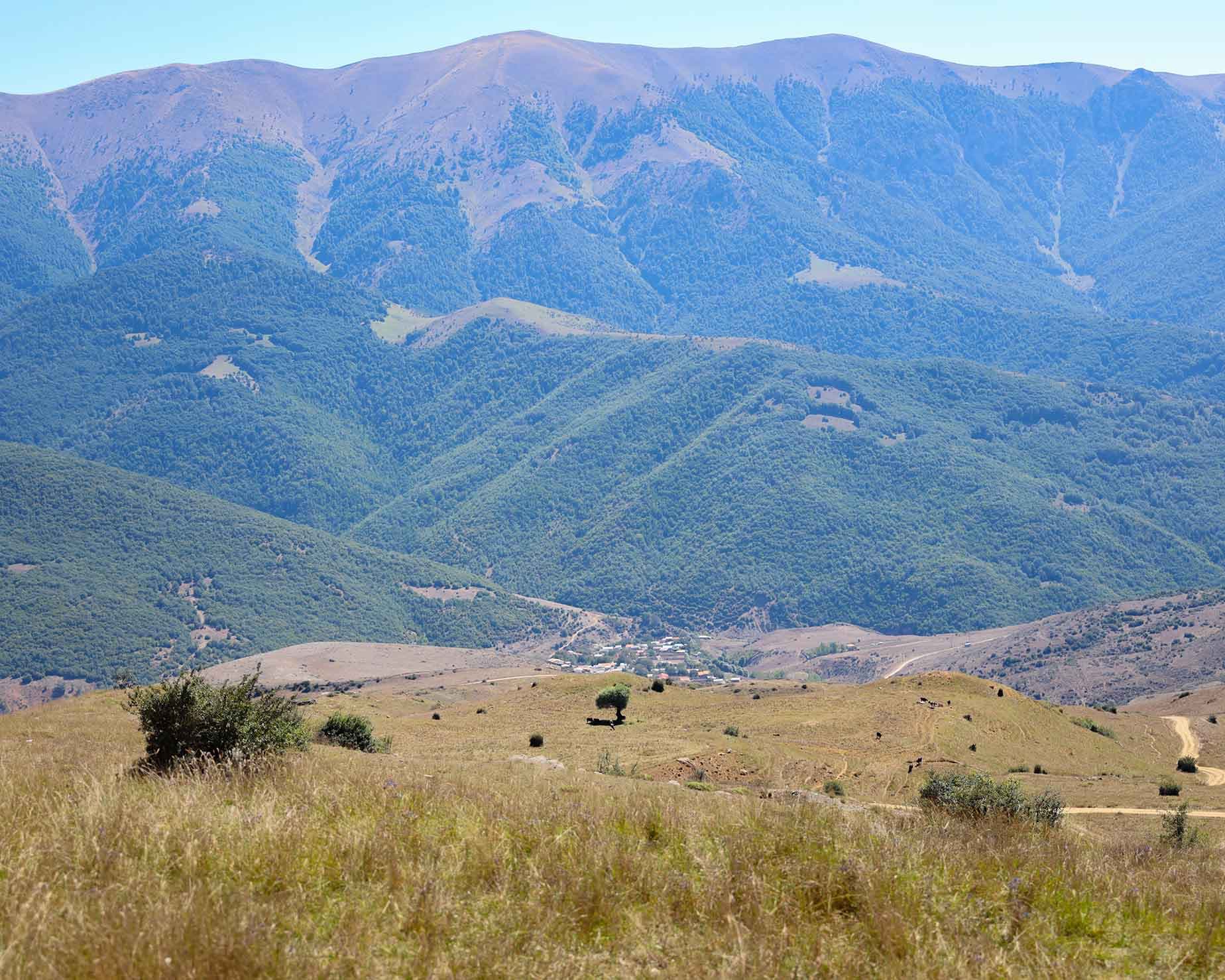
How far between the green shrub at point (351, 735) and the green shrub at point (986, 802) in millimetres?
12338

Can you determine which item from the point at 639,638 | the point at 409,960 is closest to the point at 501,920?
the point at 409,960

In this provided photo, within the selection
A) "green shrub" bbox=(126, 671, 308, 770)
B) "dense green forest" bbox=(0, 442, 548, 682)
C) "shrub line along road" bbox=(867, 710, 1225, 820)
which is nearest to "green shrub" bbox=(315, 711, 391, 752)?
"green shrub" bbox=(126, 671, 308, 770)

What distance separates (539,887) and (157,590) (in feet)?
587

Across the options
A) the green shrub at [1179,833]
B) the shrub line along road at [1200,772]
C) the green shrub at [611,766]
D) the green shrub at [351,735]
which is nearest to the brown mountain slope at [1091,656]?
the shrub line along road at [1200,772]

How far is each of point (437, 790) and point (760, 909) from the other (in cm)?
426

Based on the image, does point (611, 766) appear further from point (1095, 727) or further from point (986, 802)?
point (1095, 727)

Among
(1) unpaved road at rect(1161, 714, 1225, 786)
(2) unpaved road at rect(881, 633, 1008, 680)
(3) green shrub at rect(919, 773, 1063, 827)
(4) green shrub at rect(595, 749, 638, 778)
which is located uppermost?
(3) green shrub at rect(919, 773, 1063, 827)

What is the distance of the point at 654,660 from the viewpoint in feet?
549

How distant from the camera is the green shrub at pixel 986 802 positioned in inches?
526

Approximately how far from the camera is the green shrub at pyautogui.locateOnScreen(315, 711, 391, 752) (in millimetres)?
25453

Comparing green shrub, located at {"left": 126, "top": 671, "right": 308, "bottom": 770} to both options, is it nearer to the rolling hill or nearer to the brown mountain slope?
the brown mountain slope

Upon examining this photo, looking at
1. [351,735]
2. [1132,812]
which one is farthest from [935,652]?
[351,735]

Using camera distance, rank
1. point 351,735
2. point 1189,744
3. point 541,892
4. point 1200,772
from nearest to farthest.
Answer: point 541,892
point 351,735
point 1200,772
point 1189,744

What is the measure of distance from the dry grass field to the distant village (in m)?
130
